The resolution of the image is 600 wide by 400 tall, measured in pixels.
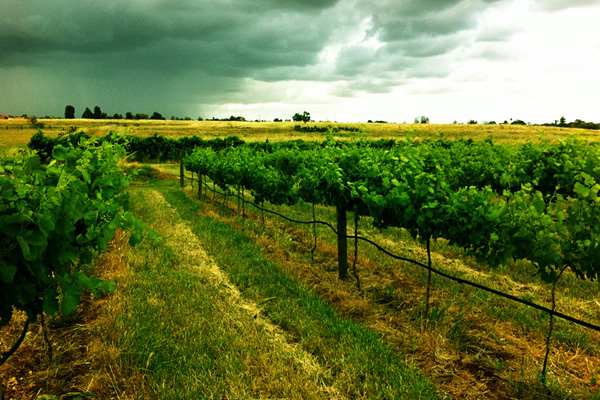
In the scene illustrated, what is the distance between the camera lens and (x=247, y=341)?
14.5 feet

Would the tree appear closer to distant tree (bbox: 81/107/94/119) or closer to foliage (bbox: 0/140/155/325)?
distant tree (bbox: 81/107/94/119)

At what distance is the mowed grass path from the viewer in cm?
361

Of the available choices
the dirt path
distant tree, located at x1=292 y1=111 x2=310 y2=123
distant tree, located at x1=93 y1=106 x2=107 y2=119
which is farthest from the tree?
the dirt path

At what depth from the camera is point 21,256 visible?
267cm

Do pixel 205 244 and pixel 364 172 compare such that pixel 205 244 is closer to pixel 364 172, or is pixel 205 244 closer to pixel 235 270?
pixel 235 270

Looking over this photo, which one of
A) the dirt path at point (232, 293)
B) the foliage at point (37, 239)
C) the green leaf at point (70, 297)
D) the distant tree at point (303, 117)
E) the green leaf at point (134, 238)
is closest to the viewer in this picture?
the foliage at point (37, 239)

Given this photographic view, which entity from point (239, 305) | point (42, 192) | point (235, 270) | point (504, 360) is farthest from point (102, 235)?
point (504, 360)

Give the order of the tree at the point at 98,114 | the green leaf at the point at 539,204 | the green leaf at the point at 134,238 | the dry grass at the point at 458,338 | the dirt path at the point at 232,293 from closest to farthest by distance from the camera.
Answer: the green leaf at the point at 134,238 < the green leaf at the point at 539,204 < the dry grass at the point at 458,338 < the dirt path at the point at 232,293 < the tree at the point at 98,114

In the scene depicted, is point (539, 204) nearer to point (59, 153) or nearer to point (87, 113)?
point (59, 153)

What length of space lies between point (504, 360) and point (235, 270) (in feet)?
15.0

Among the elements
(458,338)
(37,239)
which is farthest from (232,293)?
(37,239)

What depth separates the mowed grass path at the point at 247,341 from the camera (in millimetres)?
3605

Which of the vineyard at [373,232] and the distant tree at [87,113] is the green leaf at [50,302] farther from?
the distant tree at [87,113]

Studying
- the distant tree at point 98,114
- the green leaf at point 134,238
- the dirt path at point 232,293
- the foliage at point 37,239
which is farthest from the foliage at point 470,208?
the distant tree at point 98,114
